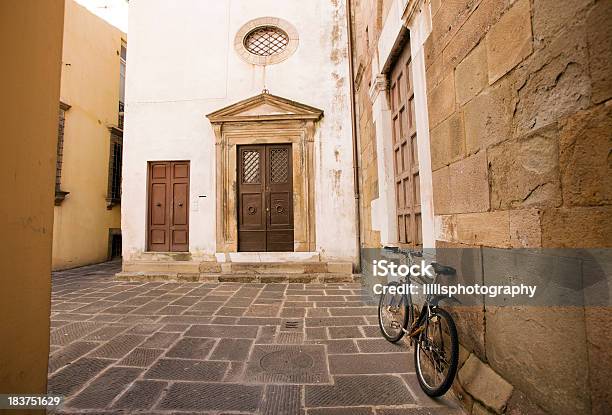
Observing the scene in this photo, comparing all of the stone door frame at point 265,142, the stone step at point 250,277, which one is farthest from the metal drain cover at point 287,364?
the stone door frame at point 265,142

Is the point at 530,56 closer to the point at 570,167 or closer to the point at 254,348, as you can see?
the point at 570,167

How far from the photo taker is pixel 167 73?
7.20 m

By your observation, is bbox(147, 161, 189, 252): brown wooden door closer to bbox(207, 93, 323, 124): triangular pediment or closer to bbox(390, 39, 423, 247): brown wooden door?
bbox(207, 93, 323, 124): triangular pediment

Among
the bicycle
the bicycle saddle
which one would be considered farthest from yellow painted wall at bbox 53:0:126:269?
the bicycle saddle

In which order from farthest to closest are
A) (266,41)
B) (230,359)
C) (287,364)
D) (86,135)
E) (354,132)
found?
1. (86,135)
2. (266,41)
3. (354,132)
4. (230,359)
5. (287,364)

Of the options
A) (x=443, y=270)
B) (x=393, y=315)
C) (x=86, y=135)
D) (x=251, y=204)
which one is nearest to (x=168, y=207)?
(x=251, y=204)

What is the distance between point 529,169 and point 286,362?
232cm

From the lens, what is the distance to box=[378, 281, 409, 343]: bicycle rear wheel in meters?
2.88

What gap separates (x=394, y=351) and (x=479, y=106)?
2.23 metres

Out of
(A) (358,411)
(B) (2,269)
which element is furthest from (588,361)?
(B) (2,269)

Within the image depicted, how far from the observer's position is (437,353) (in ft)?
6.88

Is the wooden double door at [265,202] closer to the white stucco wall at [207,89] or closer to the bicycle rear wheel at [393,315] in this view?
the white stucco wall at [207,89]

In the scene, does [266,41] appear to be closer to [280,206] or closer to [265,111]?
[265,111]

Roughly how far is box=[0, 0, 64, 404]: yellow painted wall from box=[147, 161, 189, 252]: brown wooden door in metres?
5.70
